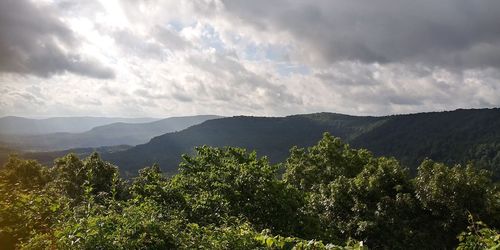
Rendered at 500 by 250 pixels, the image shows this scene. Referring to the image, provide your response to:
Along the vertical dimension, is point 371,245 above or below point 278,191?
below

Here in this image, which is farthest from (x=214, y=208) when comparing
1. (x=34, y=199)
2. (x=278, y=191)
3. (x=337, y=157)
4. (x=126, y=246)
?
(x=337, y=157)

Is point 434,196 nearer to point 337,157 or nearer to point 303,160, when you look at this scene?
point 337,157

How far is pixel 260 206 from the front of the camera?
25766 mm

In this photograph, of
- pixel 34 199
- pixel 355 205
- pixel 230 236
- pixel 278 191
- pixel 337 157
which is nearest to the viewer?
pixel 230 236

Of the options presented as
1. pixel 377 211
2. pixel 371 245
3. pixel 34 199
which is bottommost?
pixel 371 245

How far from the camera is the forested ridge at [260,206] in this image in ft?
37.2

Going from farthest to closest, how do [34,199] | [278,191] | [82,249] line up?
[278,191], [34,199], [82,249]

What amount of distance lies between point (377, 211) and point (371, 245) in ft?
10.1

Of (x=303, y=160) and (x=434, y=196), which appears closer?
(x=434, y=196)

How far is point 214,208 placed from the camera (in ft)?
73.3

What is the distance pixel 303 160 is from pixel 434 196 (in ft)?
58.3

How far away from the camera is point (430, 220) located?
36125mm

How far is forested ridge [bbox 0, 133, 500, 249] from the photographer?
1135cm

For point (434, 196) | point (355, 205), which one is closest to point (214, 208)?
point (355, 205)
